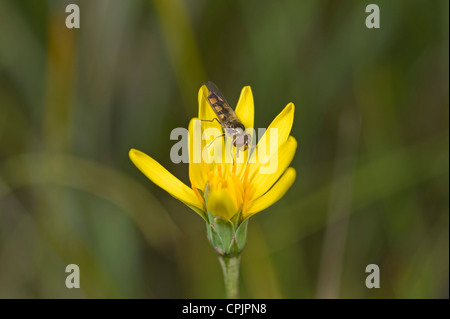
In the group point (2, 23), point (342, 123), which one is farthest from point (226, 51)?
point (2, 23)

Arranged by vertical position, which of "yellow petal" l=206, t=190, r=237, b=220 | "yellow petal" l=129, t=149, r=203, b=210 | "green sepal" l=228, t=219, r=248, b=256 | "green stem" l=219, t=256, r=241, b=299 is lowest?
"green stem" l=219, t=256, r=241, b=299

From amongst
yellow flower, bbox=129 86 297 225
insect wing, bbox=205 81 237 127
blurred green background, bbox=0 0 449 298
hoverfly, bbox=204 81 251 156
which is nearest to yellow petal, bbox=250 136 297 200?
yellow flower, bbox=129 86 297 225

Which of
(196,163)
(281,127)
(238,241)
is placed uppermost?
(281,127)

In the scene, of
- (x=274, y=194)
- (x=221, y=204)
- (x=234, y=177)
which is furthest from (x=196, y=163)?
(x=274, y=194)

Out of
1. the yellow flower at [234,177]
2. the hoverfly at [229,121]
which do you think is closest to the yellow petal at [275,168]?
the yellow flower at [234,177]

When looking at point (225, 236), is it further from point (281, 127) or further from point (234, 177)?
point (281, 127)

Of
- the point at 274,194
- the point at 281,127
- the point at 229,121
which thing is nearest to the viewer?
the point at 274,194

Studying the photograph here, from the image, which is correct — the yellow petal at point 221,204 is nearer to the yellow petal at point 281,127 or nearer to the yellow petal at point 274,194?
the yellow petal at point 274,194

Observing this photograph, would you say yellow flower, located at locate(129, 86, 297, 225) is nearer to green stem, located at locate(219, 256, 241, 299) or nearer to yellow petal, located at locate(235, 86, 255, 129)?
yellow petal, located at locate(235, 86, 255, 129)
